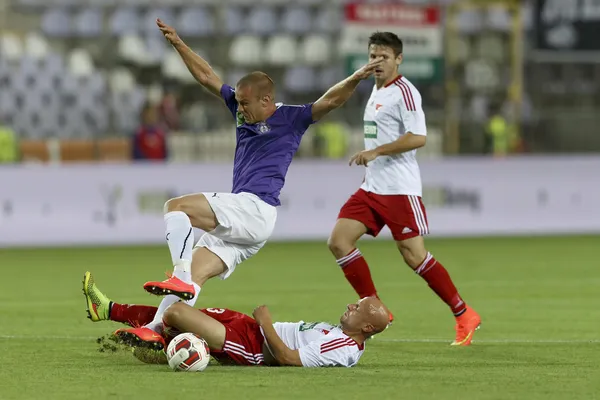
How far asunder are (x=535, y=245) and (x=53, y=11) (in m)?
12.7

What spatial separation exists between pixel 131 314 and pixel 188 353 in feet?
2.95

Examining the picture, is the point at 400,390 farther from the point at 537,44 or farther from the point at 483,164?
the point at 537,44

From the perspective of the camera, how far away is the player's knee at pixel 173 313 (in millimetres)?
8070

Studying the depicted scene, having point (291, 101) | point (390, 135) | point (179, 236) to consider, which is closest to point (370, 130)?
point (390, 135)

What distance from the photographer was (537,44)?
22.7 meters

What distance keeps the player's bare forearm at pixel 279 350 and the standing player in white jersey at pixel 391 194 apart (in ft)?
7.18

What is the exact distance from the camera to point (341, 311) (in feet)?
39.2

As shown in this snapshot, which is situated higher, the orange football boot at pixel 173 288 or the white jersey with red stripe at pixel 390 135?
the white jersey with red stripe at pixel 390 135

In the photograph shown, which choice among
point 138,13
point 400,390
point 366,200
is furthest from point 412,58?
point 400,390

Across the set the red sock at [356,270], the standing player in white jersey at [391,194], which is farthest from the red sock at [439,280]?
the red sock at [356,270]

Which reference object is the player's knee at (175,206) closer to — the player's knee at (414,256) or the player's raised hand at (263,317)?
the player's raised hand at (263,317)

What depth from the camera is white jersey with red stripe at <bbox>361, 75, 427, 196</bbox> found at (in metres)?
10.2

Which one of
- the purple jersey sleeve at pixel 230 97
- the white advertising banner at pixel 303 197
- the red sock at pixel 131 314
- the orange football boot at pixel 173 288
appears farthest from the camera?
the white advertising banner at pixel 303 197

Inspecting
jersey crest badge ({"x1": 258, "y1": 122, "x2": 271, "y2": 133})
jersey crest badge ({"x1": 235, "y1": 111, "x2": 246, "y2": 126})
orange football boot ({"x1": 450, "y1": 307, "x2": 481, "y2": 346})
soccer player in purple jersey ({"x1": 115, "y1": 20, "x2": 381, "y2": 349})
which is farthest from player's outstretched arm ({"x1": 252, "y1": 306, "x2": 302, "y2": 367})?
orange football boot ({"x1": 450, "y1": 307, "x2": 481, "y2": 346})
